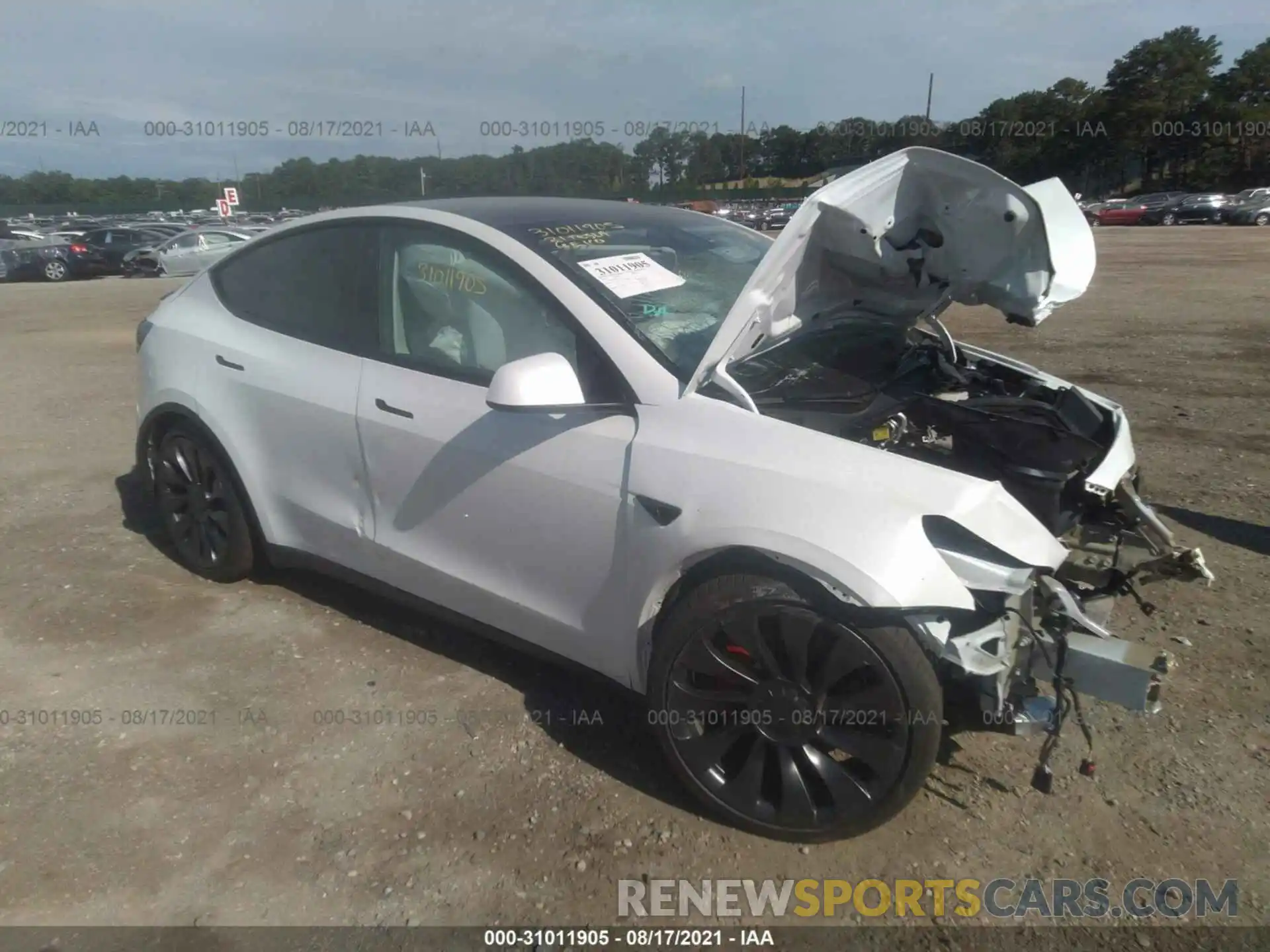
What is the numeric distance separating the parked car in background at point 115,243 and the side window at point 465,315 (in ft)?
81.9

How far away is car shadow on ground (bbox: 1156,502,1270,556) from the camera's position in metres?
4.23

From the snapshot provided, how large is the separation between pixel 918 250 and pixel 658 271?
90 centimetres

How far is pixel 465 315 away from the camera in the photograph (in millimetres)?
3023

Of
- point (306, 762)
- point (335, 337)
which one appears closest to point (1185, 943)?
point (306, 762)

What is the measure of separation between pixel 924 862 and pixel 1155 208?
151 feet

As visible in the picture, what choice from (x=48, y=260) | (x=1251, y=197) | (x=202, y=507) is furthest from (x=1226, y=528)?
(x=1251, y=197)

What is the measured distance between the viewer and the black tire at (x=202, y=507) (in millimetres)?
3773

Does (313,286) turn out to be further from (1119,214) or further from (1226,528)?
(1119,214)

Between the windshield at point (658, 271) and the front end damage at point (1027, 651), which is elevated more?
the windshield at point (658, 271)

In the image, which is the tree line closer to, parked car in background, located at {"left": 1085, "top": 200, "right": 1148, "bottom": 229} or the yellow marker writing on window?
parked car in background, located at {"left": 1085, "top": 200, "right": 1148, "bottom": 229}

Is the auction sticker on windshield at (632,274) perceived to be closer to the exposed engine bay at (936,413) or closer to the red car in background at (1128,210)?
the exposed engine bay at (936,413)

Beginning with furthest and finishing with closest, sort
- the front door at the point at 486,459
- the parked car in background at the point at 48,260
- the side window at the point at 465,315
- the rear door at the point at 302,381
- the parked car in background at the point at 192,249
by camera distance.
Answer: the parked car in background at the point at 48,260, the parked car in background at the point at 192,249, the rear door at the point at 302,381, the side window at the point at 465,315, the front door at the point at 486,459

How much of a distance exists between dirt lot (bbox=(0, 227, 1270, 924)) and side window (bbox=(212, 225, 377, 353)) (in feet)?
3.95

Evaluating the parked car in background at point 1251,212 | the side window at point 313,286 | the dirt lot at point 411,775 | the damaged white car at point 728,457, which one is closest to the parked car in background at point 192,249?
the dirt lot at point 411,775
